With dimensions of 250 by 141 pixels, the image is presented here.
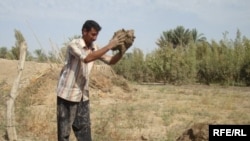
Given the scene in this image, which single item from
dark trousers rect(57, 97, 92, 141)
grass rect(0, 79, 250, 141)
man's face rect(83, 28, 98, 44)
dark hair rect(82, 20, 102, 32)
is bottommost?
grass rect(0, 79, 250, 141)

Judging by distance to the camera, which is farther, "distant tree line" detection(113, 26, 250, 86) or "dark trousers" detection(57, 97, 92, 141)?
"distant tree line" detection(113, 26, 250, 86)

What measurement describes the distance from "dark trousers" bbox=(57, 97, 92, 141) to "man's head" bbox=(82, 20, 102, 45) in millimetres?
732

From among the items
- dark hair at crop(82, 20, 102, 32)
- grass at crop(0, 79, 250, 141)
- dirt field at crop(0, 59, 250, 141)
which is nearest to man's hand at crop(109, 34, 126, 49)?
dark hair at crop(82, 20, 102, 32)

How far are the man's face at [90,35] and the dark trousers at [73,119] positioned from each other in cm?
71

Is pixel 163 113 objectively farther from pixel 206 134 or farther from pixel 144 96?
pixel 206 134

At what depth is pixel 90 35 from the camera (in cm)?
398

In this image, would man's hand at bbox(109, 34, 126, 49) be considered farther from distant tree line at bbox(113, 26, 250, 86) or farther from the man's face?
distant tree line at bbox(113, 26, 250, 86)

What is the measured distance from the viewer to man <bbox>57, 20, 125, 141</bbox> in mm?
3898

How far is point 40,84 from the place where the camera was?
36.2 feet

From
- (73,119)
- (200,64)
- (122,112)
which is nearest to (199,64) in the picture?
(200,64)

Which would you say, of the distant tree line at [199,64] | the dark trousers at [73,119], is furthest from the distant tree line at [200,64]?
the dark trousers at [73,119]

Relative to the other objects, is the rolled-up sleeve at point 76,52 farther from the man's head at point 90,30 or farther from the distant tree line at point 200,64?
the distant tree line at point 200,64

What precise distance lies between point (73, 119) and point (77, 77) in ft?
1.70

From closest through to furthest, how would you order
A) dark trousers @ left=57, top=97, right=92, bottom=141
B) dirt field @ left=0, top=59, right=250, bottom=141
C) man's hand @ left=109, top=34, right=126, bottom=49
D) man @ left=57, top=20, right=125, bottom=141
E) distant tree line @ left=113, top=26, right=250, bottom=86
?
1. man's hand @ left=109, top=34, right=126, bottom=49
2. man @ left=57, top=20, right=125, bottom=141
3. dark trousers @ left=57, top=97, right=92, bottom=141
4. dirt field @ left=0, top=59, right=250, bottom=141
5. distant tree line @ left=113, top=26, right=250, bottom=86
